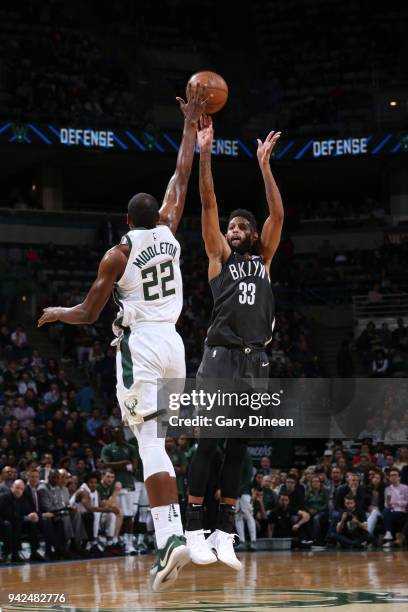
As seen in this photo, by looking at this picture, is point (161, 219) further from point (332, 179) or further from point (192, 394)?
point (332, 179)

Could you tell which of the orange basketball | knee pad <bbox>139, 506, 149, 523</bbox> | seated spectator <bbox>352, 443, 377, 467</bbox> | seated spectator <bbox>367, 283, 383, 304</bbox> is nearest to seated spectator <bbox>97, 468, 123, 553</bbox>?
knee pad <bbox>139, 506, 149, 523</bbox>

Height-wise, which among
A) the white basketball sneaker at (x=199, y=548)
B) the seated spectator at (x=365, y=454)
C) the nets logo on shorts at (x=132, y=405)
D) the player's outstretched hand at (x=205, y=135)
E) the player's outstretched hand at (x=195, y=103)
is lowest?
the white basketball sneaker at (x=199, y=548)

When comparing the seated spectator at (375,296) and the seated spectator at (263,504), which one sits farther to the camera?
the seated spectator at (375,296)

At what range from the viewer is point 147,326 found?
7.02 m

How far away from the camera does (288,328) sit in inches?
1058

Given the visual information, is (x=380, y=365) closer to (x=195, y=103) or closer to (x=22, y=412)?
(x=22, y=412)

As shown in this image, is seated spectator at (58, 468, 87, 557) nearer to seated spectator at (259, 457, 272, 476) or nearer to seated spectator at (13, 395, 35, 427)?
seated spectator at (13, 395, 35, 427)

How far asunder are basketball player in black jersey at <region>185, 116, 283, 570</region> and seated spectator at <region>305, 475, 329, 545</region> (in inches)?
427

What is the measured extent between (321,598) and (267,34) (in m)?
28.9

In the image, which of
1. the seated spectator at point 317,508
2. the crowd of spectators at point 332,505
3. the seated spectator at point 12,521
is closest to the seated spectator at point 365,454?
the crowd of spectators at point 332,505

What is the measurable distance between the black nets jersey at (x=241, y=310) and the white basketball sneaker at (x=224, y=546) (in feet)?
4.33

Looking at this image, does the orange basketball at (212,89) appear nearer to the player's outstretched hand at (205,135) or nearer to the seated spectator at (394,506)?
the player's outstretched hand at (205,135)

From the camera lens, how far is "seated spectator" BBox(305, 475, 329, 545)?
1814cm

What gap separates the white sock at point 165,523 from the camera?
22.2 ft
